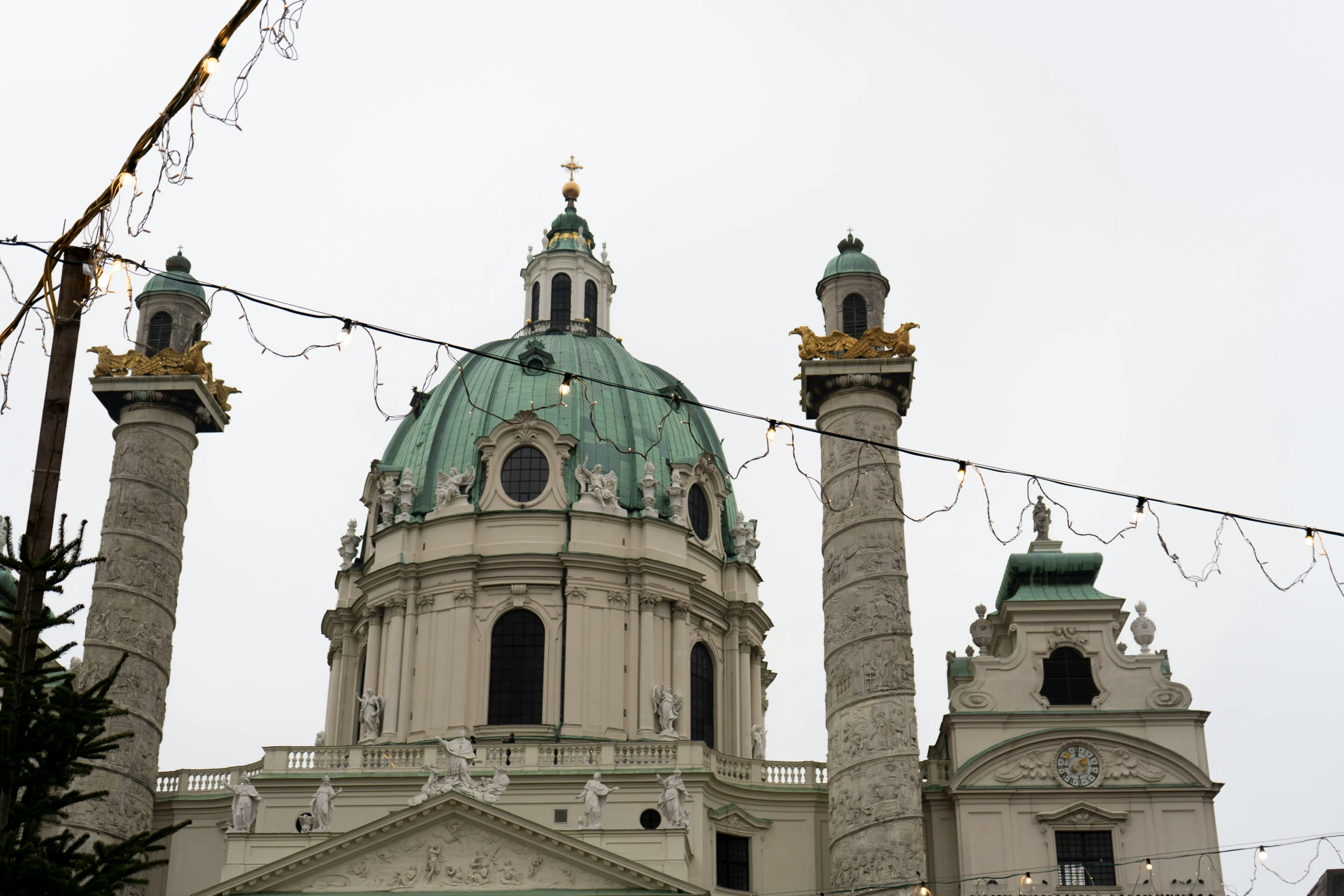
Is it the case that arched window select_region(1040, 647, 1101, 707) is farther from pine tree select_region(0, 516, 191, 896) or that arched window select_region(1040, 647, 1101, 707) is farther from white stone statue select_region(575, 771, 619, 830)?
pine tree select_region(0, 516, 191, 896)

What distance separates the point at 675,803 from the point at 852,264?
14.3 meters

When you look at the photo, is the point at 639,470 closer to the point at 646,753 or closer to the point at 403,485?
the point at 403,485

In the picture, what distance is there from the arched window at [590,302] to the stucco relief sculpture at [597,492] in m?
8.63

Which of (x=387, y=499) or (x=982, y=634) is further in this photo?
(x=387, y=499)

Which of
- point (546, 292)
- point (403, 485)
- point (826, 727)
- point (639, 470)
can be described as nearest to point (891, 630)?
point (826, 727)

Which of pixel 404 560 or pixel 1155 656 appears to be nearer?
pixel 1155 656

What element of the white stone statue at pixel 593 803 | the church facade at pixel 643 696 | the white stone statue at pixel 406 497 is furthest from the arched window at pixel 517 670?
the white stone statue at pixel 593 803

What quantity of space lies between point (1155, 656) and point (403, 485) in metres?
23.7

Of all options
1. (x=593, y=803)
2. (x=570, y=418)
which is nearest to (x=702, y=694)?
(x=570, y=418)

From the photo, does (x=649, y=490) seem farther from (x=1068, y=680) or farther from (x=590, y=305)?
(x=1068, y=680)

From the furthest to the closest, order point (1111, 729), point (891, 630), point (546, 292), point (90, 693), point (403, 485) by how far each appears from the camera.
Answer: point (546, 292), point (403, 485), point (1111, 729), point (891, 630), point (90, 693)

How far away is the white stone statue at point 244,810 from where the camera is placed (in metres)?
38.8

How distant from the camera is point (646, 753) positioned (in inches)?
1649

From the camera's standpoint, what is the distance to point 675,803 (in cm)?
3819
